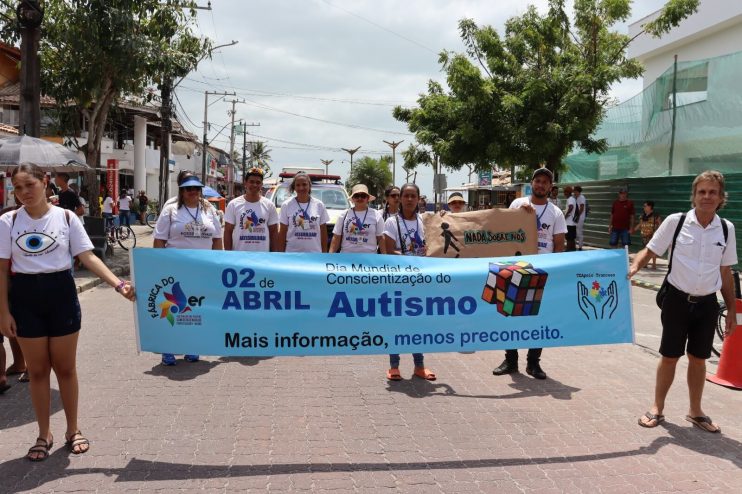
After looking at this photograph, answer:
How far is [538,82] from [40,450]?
1808cm

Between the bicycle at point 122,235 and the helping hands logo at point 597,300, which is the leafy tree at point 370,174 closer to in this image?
the bicycle at point 122,235

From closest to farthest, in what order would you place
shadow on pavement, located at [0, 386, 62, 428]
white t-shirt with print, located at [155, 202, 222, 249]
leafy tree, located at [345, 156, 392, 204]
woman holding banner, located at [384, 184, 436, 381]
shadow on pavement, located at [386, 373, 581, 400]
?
shadow on pavement, located at [0, 386, 62, 428], shadow on pavement, located at [386, 373, 581, 400], woman holding banner, located at [384, 184, 436, 381], white t-shirt with print, located at [155, 202, 222, 249], leafy tree, located at [345, 156, 392, 204]

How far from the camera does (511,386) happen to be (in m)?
6.41

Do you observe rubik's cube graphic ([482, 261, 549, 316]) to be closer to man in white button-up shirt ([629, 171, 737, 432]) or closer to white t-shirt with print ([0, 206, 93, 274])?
man in white button-up shirt ([629, 171, 737, 432])

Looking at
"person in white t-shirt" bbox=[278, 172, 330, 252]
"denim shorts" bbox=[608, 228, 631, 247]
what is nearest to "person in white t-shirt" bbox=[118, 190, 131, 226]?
"denim shorts" bbox=[608, 228, 631, 247]

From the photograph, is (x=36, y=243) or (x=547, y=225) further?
(x=547, y=225)

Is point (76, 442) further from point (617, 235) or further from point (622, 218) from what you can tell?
point (617, 235)

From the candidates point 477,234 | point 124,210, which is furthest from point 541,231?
point 124,210

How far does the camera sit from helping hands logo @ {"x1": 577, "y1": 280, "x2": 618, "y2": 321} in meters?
5.58

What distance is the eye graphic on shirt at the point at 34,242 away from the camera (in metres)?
4.35

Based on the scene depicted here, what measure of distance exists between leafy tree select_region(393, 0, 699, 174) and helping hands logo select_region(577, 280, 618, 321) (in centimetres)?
1485

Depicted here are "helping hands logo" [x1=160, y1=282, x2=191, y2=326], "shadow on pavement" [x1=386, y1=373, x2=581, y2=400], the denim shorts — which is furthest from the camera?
the denim shorts

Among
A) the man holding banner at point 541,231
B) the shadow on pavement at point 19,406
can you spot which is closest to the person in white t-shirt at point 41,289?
the shadow on pavement at point 19,406

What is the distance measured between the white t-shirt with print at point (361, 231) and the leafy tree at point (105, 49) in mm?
10484
